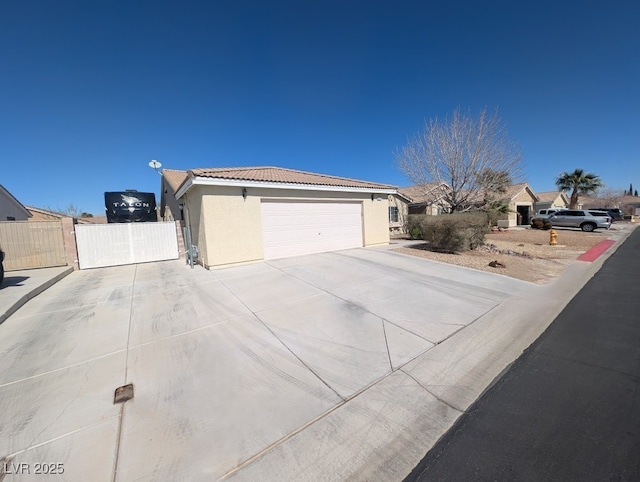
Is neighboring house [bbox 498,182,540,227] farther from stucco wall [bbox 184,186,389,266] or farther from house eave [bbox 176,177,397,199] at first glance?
stucco wall [bbox 184,186,389,266]

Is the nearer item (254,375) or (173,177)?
(254,375)

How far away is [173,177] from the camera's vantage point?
15211 millimetres

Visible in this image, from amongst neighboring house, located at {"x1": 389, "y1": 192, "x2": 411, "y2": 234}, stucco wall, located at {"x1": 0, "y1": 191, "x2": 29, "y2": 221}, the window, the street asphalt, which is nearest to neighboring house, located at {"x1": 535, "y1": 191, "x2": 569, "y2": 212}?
neighboring house, located at {"x1": 389, "y1": 192, "x2": 411, "y2": 234}

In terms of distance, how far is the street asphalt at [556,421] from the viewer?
174cm

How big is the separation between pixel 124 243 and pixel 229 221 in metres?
5.36

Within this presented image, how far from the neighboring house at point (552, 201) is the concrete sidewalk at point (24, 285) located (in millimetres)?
45850

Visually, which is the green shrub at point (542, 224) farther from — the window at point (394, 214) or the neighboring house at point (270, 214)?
the neighboring house at point (270, 214)

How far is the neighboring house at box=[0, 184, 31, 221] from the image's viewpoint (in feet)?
→ 47.0

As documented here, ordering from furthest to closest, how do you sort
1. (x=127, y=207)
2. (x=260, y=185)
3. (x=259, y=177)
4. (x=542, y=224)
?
(x=542, y=224), (x=127, y=207), (x=259, y=177), (x=260, y=185)

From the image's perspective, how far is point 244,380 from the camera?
2729 millimetres

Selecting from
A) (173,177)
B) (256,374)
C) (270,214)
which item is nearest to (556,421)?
Answer: (256,374)

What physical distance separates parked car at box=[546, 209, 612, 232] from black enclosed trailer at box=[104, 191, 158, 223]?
106ft

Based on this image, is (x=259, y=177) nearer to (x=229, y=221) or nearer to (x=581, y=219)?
(x=229, y=221)

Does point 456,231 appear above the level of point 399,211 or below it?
below
